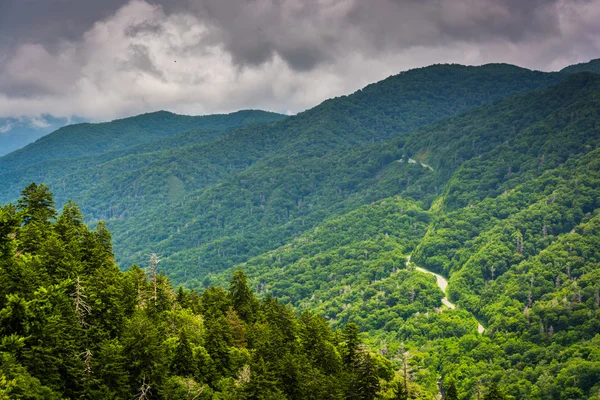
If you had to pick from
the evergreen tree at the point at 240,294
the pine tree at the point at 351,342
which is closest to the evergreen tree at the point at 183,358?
the pine tree at the point at 351,342

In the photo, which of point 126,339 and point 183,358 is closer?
point 126,339

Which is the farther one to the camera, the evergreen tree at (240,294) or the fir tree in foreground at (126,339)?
the evergreen tree at (240,294)

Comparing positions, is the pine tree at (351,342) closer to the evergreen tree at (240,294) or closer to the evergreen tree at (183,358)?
the evergreen tree at (240,294)

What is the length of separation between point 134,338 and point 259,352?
20.0 m

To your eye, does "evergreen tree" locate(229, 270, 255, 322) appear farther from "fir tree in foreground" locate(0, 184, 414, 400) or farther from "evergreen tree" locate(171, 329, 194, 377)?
"evergreen tree" locate(171, 329, 194, 377)

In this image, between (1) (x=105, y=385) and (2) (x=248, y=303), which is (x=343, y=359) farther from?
(1) (x=105, y=385)

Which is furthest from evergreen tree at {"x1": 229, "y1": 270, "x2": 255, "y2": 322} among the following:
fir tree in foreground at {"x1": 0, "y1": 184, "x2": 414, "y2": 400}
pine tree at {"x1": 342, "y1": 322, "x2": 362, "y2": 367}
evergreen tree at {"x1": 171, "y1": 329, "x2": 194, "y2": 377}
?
evergreen tree at {"x1": 171, "y1": 329, "x2": 194, "y2": 377}

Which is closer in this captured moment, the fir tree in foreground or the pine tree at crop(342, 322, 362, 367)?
the fir tree in foreground

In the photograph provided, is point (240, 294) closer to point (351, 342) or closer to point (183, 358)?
point (351, 342)

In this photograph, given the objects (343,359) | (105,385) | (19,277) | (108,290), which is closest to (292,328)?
(343,359)

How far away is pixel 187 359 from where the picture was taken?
63.4 m

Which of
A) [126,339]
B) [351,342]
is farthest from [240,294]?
[126,339]

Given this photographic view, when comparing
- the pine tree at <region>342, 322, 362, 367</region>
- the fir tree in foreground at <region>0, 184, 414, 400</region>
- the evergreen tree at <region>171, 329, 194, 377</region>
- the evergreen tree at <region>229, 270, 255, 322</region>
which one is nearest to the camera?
the fir tree in foreground at <region>0, 184, 414, 400</region>

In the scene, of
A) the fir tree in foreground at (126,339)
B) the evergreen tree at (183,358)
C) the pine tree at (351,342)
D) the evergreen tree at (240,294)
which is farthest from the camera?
the evergreen tree at (240,294)
